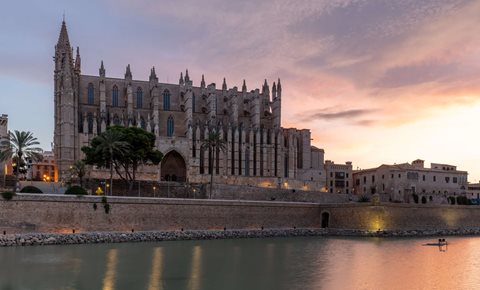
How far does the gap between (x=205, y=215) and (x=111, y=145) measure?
10.4 metres

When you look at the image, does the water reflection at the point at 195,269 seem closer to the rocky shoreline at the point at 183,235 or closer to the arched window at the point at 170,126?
the rocky shoreline at the point at 183,235

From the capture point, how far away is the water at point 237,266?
23234 millimetres

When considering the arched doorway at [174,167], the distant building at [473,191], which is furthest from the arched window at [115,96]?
the distant building at [473,191]

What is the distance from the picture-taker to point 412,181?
2854 inches

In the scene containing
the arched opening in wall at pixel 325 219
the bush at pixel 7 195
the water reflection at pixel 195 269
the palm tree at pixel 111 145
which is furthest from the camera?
the arched opening in wall at pixel 325 219

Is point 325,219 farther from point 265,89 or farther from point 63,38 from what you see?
point 63,38

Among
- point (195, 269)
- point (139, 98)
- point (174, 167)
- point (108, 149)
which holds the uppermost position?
point (139, 98)

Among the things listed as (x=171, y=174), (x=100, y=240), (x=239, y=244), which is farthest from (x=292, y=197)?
(x=100, y=240)

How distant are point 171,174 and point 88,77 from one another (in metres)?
16.7

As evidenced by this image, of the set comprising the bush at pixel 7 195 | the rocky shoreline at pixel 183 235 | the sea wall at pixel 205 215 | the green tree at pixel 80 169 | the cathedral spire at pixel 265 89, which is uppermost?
the cathedral spire at pixel 265 89

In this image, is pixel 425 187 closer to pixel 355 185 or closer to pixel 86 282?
pixel 355 185

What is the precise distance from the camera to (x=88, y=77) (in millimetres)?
68125

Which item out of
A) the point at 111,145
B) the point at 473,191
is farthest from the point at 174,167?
the point at 473,191

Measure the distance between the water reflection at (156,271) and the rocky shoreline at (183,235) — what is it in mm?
6003
